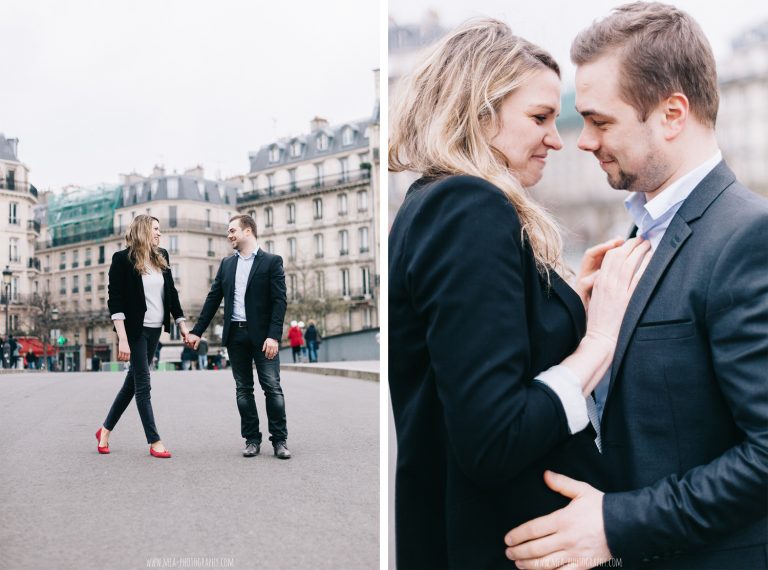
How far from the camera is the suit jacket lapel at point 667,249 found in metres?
1.82

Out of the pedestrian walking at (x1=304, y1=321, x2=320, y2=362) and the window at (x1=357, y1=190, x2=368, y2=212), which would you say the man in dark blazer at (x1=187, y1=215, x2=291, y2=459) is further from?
the window at (x1=357, y1=190, x2=368, y2=212)

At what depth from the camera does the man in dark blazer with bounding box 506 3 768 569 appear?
168 centimetres

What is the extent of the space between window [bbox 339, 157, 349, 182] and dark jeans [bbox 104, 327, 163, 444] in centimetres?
97

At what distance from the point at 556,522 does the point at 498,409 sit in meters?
0.54

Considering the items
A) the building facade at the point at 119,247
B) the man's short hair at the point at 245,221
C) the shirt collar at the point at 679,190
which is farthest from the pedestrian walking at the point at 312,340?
the shirt collar at the point at 679,190

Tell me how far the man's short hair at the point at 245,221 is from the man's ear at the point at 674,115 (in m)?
1.68

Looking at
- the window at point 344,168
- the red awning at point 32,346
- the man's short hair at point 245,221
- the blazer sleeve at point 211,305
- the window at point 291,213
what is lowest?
the red awning at point 32,346

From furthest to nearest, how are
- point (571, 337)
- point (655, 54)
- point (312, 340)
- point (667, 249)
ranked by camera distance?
point (312, 340)
point (655, 54)
point (667, 249)
point (571, 337)

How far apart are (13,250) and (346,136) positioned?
56.1 inches

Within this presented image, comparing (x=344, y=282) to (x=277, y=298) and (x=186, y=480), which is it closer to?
(x=277, y=298)

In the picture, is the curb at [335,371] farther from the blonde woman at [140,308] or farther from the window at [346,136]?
the window at [346,136]

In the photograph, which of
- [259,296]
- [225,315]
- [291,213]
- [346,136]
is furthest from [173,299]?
[346,136]

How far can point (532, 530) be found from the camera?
1724 millimetres

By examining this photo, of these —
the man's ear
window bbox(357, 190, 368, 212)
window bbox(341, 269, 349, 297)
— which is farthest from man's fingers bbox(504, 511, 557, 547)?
window bbox(357, 190, 368, 212)
